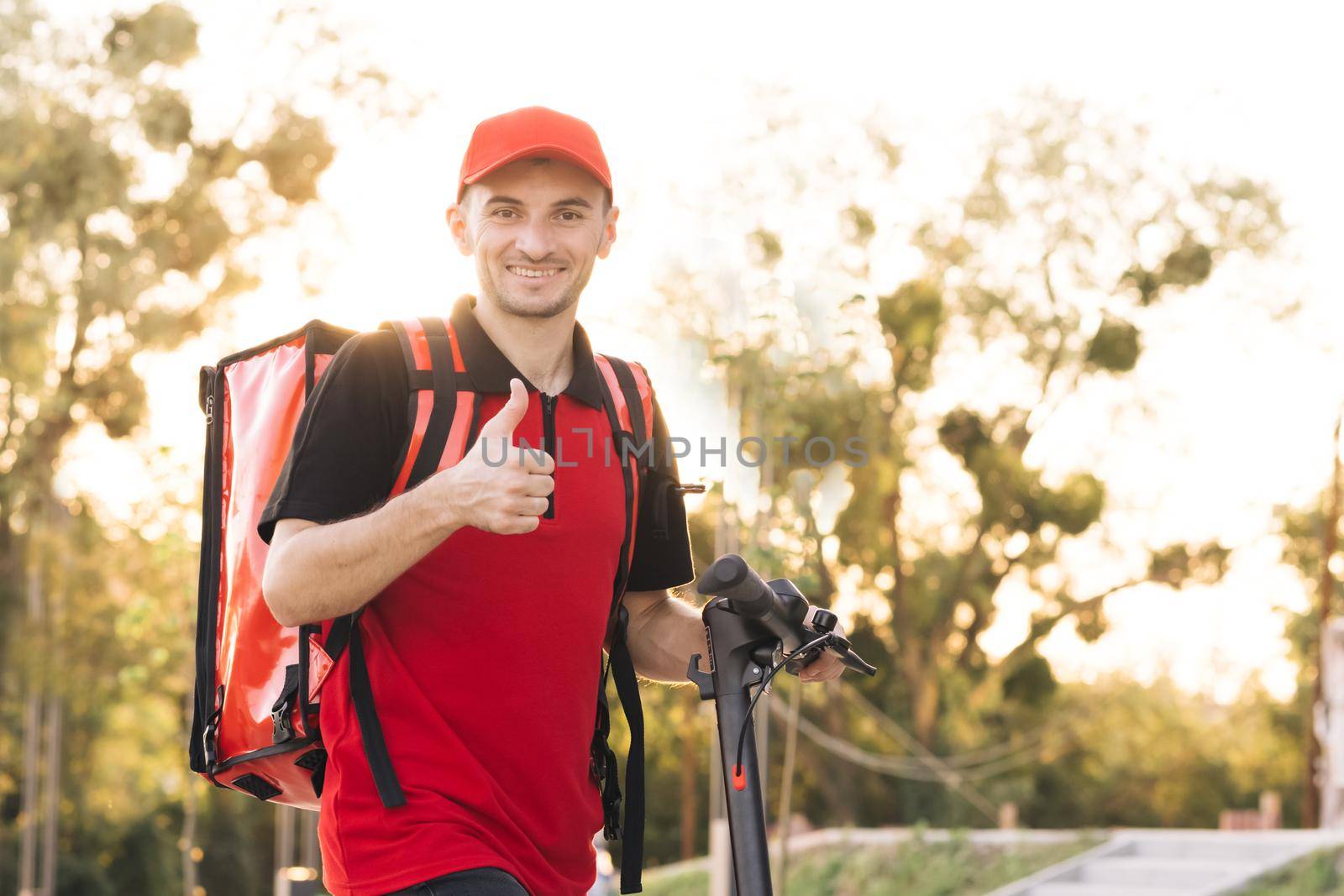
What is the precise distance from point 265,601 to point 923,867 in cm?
1434

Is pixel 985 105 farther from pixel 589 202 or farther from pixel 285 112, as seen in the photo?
pixel 589 202

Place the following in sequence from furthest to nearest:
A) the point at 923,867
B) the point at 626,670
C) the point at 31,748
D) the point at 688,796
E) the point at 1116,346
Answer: the point at 688,796, the point at 31,748, the point at 1116,346, the point at 923,867, the point at 626,670

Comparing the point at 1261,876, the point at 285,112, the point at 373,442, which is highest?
the point at 285,112

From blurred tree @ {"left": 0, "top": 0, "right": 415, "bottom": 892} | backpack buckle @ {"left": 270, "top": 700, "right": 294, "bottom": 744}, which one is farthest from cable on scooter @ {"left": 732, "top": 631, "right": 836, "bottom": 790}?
blurred tree @ {"left": 0, "top": 0, "right": 415, "bottom": 892}

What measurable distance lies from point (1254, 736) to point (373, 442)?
3754cm

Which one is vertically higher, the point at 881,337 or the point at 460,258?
the point at 881,337

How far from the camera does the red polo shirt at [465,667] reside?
216 centimetres

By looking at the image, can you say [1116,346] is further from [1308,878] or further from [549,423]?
[549,423]

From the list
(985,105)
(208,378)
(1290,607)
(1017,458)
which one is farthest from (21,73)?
(1290,607)

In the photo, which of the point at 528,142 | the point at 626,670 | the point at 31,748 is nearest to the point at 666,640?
A: the point at 626,670

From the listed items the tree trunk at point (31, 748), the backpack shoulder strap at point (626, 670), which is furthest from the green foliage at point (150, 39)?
the backpack shoulder strap at point (626, 670)

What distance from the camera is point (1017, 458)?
23.0 m

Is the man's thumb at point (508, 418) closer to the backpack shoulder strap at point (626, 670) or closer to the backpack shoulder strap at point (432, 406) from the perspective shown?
the backpack shoulder strap at point (432, 406)

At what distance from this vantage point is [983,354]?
77.3ft
